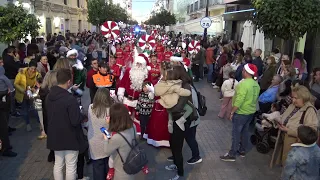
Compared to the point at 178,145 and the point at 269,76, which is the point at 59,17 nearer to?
the point at 269,76

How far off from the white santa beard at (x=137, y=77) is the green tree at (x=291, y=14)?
3349 millimetres

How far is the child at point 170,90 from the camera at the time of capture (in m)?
4.58

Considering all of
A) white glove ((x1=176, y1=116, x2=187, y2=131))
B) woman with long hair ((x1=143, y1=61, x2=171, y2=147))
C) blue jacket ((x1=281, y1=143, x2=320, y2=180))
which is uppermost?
white glove ((x1=176, y1=116, x2=187, y2=131))

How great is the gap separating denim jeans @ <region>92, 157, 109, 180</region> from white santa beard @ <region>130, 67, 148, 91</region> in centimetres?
238

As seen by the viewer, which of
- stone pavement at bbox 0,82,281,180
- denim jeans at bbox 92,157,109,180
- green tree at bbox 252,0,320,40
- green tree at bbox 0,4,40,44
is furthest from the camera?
green tree at bbox 0,4,40,44

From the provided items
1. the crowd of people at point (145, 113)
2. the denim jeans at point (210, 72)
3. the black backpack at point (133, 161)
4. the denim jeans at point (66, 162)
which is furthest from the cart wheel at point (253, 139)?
the denim jeans at point (210, 72)

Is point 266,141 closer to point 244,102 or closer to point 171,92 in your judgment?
point 244,102

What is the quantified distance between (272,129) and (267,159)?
58 cm

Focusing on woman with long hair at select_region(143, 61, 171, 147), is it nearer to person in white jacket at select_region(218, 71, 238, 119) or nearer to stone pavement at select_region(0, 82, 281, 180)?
stone pavement at select_region(0, 82, 281, 180)

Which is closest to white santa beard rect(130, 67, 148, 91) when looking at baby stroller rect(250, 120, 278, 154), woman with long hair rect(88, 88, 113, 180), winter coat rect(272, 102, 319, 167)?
woman with long hair rect(88, 88, 113, 180)

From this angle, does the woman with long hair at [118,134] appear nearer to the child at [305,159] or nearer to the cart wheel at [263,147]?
the child at [305,159]

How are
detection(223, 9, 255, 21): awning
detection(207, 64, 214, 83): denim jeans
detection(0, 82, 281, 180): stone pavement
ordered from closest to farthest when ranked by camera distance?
→ detection(0, 82, 281, 180): stone pavement
detection(207, 64, 214, 83): denim jeans
detection(223, 9, 255, 21): awning

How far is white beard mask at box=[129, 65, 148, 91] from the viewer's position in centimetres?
629

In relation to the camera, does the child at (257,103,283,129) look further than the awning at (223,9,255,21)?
No
